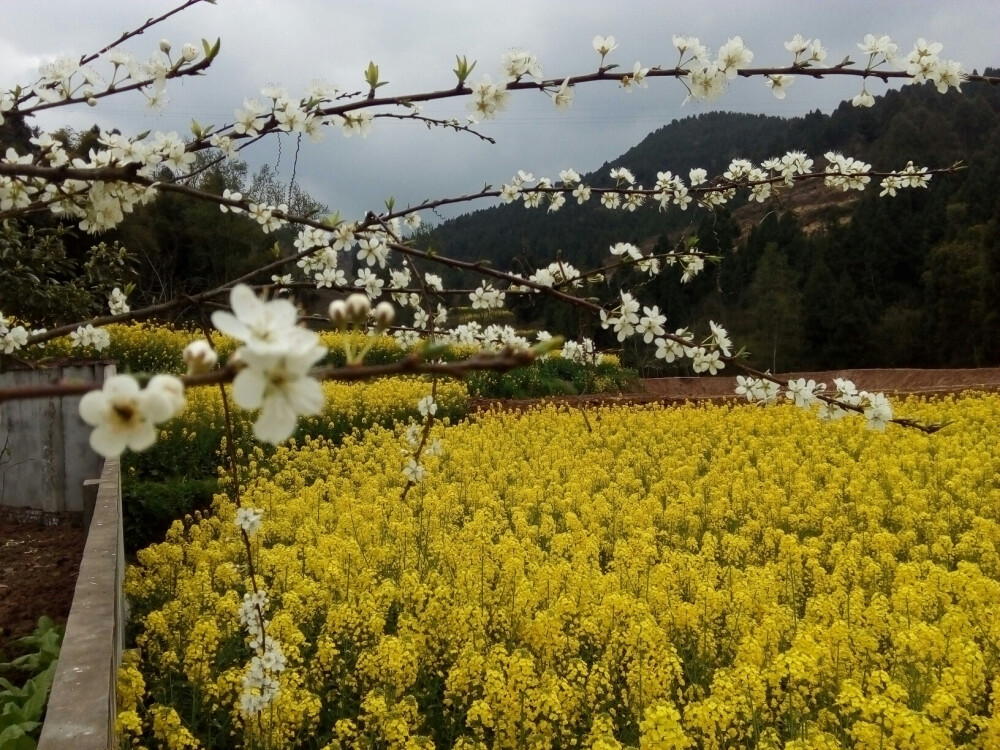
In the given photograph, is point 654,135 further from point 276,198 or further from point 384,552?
point 384,552

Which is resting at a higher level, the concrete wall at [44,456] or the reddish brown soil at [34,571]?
the concrete wall at [44,456]

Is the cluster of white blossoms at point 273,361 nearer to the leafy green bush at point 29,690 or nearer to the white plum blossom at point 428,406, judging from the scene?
the white plum blossom at point 428,406

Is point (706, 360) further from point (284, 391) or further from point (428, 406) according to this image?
point (284, 391)

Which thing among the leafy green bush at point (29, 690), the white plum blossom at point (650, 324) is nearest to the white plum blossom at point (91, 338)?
the leafy green bush at point (29, 690)

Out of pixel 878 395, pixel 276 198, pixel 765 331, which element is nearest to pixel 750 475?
pixel 878 395

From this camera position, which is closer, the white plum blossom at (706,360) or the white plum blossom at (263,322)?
the white plum blossom at (263,322)

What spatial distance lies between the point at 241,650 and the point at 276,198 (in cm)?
2542

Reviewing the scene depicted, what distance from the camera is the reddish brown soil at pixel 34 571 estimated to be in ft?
13.0

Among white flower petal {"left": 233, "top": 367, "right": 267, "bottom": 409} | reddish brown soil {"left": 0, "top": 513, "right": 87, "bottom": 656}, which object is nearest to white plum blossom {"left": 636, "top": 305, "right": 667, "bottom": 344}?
white flower petal {"left": 233, "top": 367, "right": 267, "bottom": 409}

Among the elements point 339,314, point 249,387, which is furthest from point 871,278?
point 249,387

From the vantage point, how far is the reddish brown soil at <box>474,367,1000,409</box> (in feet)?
45.1

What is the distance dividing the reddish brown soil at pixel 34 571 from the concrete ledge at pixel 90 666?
720 millimetres

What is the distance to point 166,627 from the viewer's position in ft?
12.3

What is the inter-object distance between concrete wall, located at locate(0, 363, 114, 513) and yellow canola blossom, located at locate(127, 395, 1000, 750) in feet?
3.74
